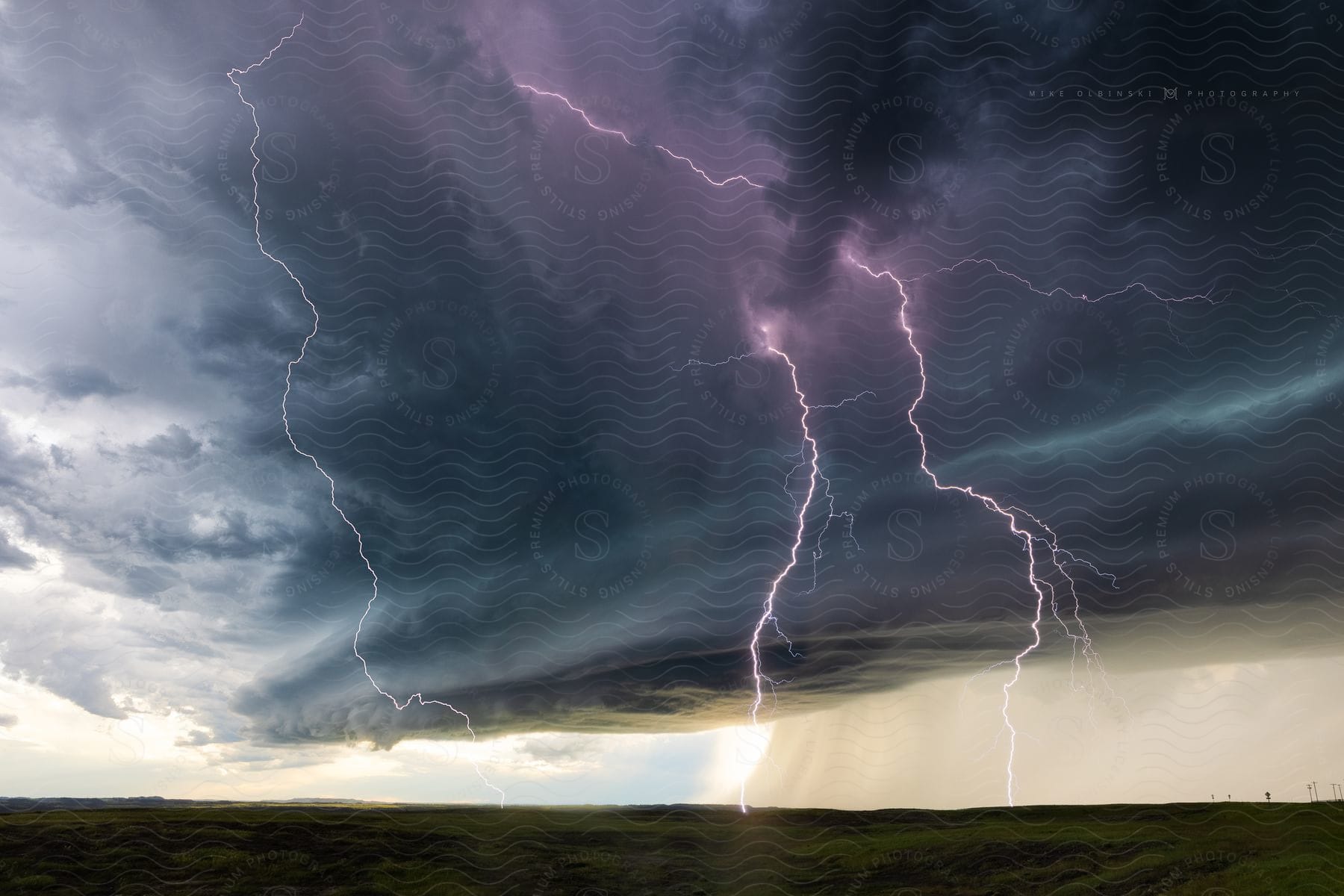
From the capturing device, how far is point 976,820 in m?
34.4

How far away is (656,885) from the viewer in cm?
2620

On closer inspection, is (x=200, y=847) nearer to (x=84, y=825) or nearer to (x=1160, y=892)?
(x=84, y=825)

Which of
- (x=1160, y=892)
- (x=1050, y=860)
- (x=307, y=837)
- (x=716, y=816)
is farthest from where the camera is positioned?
(x=716, y=816)

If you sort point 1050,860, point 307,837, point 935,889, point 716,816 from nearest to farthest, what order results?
point 935,889, point 1050,860, point 307,837, point 716,816

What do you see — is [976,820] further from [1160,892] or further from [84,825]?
[84,825]

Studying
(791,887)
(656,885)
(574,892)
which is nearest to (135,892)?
(574,892)

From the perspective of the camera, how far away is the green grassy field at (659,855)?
24516 millimetres

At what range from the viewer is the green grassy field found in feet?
80.4

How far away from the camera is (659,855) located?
28984mm

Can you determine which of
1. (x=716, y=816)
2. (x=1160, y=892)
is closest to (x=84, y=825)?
(x=716, y=816)

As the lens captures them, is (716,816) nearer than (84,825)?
No

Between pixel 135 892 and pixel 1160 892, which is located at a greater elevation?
pixel 1160 892

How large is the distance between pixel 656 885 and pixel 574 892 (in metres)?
2.83

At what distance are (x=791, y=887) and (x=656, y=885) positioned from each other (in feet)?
14.7
